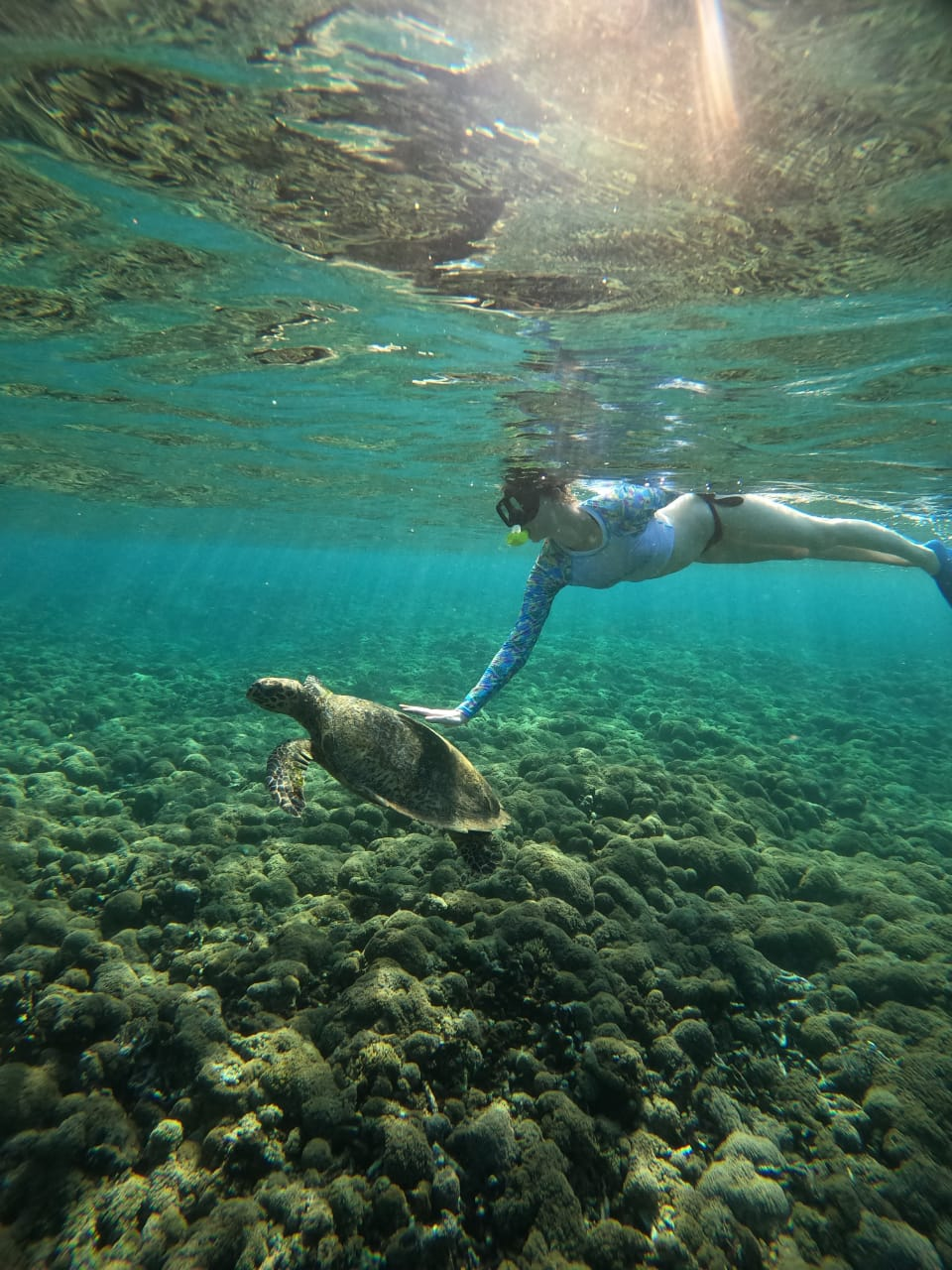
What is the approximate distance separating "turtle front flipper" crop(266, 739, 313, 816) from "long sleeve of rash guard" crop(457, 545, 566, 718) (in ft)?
5.98

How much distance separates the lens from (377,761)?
14.3 feet

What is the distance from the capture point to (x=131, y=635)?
82.0ft

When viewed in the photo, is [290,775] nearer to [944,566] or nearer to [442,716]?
[442,716]

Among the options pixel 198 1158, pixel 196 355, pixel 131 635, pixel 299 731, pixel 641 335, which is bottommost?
pixel 131 635

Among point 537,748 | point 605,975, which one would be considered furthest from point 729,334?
point 605,975

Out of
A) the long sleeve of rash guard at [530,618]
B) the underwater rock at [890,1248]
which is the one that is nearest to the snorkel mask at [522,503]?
the long sleeve of rash guard at [530,618]

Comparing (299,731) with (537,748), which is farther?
(299,731)

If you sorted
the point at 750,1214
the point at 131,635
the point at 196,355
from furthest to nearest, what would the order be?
1. the point at 131,635
2. the point at 196,355
3. the point at 750,1214

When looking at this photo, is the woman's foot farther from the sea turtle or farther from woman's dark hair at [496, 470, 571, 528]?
the sea turtle

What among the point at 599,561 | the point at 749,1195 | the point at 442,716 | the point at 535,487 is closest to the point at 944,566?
the point at 599,561

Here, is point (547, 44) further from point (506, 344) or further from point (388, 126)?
point (506, 344)

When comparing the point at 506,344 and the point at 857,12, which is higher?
the point at 857,12

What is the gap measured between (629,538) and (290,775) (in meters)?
4.04

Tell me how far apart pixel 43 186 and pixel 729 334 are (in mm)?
8567
